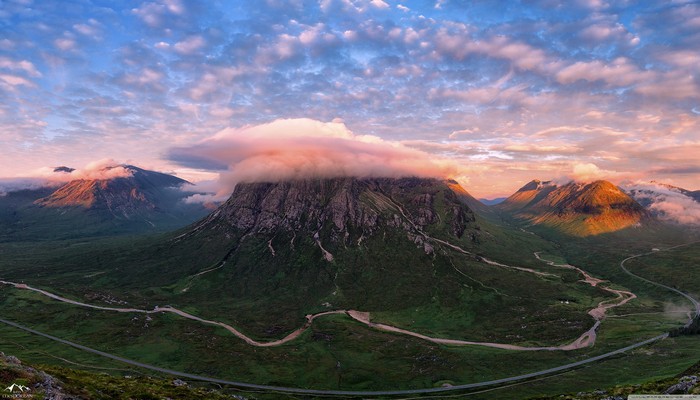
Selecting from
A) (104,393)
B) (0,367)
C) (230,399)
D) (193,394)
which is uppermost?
(0,367)

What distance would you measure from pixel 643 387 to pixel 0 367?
206523mm

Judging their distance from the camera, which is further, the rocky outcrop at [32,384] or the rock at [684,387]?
the rock at [684,387]

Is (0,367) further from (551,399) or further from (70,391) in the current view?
(551,399)

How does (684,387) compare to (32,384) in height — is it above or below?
below

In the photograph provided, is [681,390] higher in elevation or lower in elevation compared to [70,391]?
lower

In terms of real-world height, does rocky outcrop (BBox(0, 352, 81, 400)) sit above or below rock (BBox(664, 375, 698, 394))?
above

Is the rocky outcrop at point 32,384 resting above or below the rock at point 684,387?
above

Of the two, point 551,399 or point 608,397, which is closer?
point 608,397

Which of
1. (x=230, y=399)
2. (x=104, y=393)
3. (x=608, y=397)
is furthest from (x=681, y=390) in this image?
(x=104, y=393)

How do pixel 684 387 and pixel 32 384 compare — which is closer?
pixel 32 384

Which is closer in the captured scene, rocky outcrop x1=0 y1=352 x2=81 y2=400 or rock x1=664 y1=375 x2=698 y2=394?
rocky outcrop x1=0 y1=352 x2=81 y2=400

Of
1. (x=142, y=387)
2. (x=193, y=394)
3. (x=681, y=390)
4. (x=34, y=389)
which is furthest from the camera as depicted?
(x=193, y=394)

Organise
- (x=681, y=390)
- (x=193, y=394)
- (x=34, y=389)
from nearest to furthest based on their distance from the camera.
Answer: (x=34, y=389), (x=681, y=390), (x=193, y=394)

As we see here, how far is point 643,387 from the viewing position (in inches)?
5556
